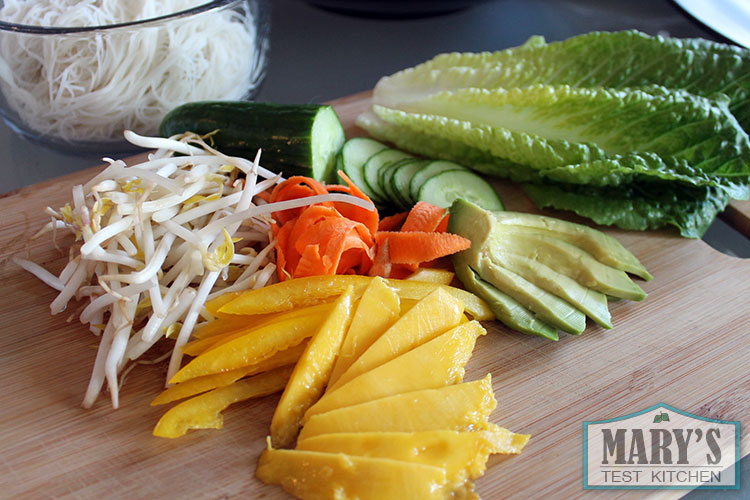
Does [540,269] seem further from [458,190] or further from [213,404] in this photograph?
[213,404]

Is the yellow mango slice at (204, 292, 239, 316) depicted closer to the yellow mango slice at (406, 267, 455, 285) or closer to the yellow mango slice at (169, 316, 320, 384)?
the yellow mango slice at (169, 316, 320, 384)

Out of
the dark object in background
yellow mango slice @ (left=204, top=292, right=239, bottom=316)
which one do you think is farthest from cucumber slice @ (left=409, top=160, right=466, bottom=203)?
the dark object in background

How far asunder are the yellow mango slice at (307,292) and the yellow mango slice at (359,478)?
1.99 feet

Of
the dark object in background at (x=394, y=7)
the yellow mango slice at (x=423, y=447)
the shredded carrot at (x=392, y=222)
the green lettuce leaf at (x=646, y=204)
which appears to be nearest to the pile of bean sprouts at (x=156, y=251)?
the shredded carrot at (x=392, y=222)

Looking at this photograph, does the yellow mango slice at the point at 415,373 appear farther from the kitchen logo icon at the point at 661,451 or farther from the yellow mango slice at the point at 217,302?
the yellow mango slice at the point at 217,302

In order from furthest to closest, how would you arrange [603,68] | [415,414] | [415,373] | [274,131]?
[603,68], [274,131], [415,373], [415,414]

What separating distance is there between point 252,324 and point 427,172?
4.11 feet

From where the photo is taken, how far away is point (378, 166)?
3.41 meters

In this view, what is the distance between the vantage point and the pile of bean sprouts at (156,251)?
2.52 m

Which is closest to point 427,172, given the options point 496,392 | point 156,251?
point 496,392

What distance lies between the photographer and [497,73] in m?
3.67

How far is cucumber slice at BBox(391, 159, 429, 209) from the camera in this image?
322cm

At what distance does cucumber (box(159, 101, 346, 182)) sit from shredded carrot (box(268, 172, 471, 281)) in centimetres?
26

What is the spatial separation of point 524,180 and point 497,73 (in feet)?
2.18
